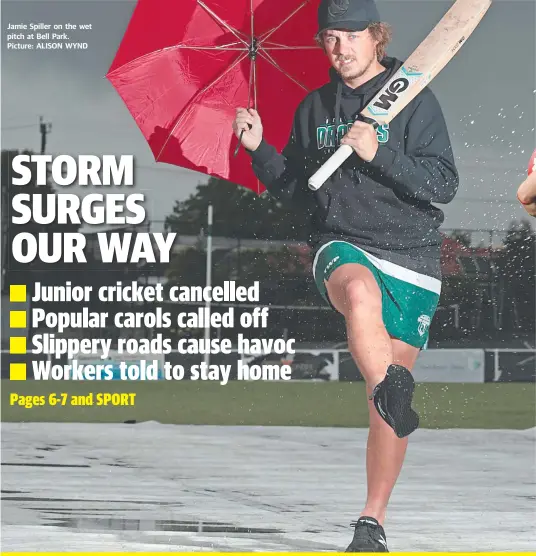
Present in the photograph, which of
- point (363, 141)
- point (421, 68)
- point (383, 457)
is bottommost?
point (383, 457)

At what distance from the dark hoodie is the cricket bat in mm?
69

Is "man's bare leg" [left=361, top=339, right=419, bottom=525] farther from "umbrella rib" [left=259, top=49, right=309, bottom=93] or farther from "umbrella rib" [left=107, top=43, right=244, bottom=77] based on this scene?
"umbrella rib" [left=107, top=43, right=244, bottom=77]

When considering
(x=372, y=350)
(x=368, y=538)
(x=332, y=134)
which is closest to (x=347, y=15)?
(x=332, y=134)

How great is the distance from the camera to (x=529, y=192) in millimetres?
5609

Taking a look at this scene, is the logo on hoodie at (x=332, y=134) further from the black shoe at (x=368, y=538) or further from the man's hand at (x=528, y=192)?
the black shoe at (x=368, y=538)

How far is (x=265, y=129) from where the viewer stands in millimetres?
7203

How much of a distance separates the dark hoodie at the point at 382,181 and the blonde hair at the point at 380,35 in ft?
0.31

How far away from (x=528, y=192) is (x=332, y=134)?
1.07 metres

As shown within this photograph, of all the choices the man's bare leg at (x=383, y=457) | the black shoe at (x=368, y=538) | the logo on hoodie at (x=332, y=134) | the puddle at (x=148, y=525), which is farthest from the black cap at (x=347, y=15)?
the puddle at (x=148, y=525)

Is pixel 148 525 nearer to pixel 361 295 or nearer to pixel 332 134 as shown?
pixel 361 295

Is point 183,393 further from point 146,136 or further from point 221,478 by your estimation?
point 146,136

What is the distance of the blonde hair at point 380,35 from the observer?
643cm

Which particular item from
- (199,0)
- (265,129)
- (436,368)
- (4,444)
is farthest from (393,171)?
(436,368)

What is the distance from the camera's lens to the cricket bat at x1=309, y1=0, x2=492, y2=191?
238 inches
